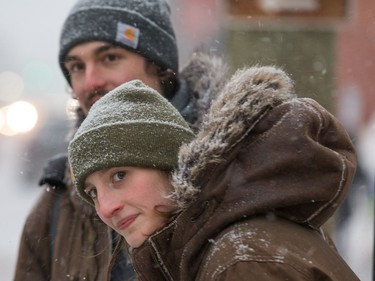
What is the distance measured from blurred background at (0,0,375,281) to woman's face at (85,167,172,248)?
5.36 ft

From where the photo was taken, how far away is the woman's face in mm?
2559

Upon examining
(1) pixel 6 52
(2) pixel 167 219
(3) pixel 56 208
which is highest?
(2) pixel 167 219

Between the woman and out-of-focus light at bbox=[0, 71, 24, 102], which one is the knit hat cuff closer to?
the woman

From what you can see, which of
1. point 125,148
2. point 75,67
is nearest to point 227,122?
point 125,148

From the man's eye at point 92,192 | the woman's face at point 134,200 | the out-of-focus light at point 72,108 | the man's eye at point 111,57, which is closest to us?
the woman's face at point 134,200

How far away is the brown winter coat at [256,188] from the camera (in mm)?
2324

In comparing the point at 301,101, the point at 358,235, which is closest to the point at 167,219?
the point at 301,101

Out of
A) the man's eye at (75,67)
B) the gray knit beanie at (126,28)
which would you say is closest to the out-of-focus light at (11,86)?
the gray knit beanie at (126,28)

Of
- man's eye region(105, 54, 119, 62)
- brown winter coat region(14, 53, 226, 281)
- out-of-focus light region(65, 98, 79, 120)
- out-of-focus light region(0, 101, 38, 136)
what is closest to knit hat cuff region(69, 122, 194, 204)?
brown winter coat region(14, 53, 226, 281)

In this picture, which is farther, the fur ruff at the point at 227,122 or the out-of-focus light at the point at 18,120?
the out-of-focus light at the point at 18,120

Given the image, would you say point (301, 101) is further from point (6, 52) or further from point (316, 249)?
point (6, 52)

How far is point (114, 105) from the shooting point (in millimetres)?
2729

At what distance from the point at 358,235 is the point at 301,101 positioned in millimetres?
5568

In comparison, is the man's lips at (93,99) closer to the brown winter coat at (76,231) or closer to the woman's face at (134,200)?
the brown winter coat at (76,231)
